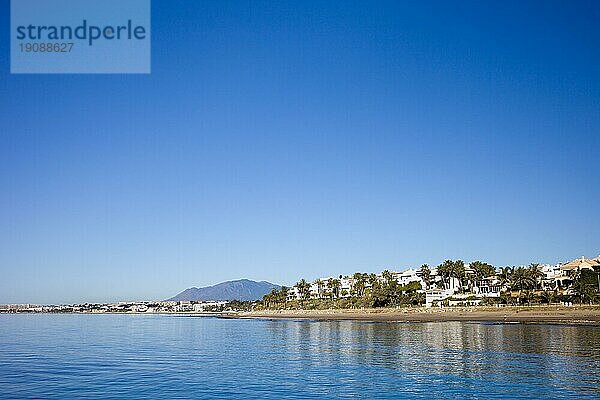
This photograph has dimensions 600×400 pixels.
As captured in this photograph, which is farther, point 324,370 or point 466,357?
point 466,357

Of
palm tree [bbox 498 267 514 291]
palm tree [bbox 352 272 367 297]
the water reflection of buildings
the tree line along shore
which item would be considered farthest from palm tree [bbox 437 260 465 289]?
the water reflection of buildings

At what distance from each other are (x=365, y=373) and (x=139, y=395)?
12973 millimetres

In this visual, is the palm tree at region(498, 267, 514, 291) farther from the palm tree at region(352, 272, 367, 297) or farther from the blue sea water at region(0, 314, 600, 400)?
the blue sea water at region(0, 314, 600, 400)

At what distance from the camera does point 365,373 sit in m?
34.8

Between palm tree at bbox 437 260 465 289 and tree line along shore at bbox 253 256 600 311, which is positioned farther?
palm tree at bbox 437 260 465 289

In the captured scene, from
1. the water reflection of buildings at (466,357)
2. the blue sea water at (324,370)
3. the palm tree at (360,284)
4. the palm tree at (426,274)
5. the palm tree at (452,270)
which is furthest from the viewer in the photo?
the palm tree at (360,284)

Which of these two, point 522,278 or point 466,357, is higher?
point 522,278

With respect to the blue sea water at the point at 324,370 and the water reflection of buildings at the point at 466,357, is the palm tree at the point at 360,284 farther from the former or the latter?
the blue sea water at the point at 324,370

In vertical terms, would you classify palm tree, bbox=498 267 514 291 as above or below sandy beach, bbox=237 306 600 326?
above

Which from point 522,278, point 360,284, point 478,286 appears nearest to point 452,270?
point 478,286

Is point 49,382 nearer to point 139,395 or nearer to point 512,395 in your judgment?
point 139,395

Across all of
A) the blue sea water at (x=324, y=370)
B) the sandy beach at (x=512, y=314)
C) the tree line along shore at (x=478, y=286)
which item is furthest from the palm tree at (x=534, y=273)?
the blue sea water at (x=324, y=370)

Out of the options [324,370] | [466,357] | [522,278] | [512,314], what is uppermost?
[522,278]

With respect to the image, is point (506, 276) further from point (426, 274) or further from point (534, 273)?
point (426, 274)
